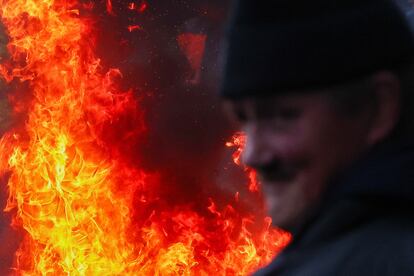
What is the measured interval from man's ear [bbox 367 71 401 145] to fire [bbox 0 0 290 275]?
788cm

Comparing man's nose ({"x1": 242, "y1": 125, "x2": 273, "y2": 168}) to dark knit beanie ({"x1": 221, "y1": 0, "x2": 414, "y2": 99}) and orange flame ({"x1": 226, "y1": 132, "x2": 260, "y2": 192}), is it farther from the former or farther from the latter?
orange flame ({"x1": 226, "y1": 132, "x2": 260, "y2": 192})

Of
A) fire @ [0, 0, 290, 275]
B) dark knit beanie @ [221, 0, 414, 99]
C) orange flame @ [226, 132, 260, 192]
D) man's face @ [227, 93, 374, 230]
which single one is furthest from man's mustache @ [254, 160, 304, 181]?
fire @ [0, 0, 290, 275]

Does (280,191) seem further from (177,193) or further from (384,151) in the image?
(177,193)

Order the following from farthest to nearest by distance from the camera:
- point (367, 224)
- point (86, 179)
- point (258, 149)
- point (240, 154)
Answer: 1. point (240, 154)
2. point (86, 179)
3. point (258, 149)
4. point (367, 224)

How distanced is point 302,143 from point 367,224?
0.21m

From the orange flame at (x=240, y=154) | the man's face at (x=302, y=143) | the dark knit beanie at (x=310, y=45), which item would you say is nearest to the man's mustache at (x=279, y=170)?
the man's face at (x=302, y=143)

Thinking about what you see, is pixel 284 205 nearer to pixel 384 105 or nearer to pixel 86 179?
pixel 384 105

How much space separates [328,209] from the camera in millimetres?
1409

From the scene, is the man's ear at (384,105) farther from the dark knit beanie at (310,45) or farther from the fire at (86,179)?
the fire at (86,179)

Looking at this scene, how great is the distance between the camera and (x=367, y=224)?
137 centimetres

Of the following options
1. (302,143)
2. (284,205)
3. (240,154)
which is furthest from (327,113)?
(240,154)

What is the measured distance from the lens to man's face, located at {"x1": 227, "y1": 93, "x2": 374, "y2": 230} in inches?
56.1

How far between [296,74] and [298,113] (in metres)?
0.08

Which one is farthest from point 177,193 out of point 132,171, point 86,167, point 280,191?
point 280,191
